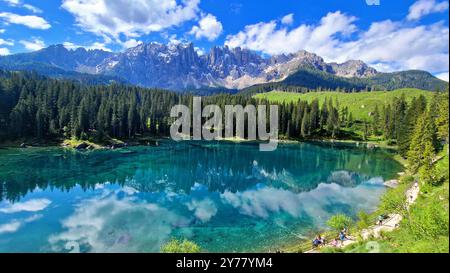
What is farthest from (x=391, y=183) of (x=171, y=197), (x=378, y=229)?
(x=171, y=197)

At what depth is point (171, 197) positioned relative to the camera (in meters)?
55.4

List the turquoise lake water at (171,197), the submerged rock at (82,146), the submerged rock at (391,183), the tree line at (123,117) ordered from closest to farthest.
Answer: the turquoise lake water at (171,197) → the submerged rock at (391,183) → the submerged rock at (82,146) → the tree line at (123,117)

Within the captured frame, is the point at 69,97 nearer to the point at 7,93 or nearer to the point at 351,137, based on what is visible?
the point at 7,93

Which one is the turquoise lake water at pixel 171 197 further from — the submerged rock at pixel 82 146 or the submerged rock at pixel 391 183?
the submerged rock at pixel 82 146

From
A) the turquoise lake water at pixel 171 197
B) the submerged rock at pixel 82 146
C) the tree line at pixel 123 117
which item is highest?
the tree line at pixel 123 117

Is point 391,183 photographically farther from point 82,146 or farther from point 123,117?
point 123,117

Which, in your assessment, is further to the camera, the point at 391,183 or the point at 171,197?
the point at 391,183

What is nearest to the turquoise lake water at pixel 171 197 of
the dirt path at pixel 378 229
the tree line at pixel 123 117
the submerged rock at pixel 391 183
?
the submerged rock at pixel 391 183

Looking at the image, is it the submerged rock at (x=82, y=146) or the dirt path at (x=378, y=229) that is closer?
the dirt path at (x=378, y=229)

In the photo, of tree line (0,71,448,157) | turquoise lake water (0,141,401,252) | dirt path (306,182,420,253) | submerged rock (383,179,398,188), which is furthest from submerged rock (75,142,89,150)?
dirt path (306,182,420,253)

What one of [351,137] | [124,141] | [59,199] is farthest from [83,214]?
[351,137]

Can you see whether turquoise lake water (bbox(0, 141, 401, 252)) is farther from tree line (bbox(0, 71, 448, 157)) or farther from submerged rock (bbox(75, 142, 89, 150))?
tree line (bbox(0, 71, 448, 157))

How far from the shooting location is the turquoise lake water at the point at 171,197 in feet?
121
